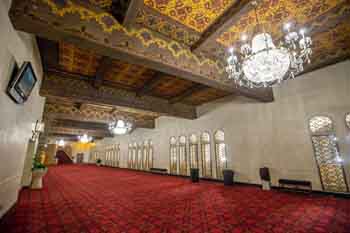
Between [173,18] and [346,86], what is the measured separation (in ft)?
18.1

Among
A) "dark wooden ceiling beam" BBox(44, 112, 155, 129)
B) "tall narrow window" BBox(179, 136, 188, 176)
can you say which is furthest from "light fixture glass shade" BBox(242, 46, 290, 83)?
"dark wooden ceiling beam" BBox(44, 112, 155, 129)

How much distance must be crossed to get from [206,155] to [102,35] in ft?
23.9

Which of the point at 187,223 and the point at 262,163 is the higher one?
the point at 262,163

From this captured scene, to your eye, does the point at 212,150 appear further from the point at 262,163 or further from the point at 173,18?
the point at 173,18

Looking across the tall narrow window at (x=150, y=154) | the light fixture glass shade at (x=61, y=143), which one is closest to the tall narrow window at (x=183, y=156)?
the tall narrow window at (x=150, y=154)

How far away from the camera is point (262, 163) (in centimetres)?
646

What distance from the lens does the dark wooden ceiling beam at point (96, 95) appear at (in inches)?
218

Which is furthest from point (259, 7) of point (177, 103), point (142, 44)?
point (177, 103)

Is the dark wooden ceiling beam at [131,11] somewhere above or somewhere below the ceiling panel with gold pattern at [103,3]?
below

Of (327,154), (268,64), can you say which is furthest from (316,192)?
(268,64)

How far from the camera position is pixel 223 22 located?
10.4ft

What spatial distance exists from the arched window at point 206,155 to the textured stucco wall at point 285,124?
53 centimetres

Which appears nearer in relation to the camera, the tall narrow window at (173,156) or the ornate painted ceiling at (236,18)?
the ornate painted ceiling at (236,18)

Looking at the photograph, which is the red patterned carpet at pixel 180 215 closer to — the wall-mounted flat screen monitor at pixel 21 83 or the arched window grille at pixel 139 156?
the wall-mounted flat screen monitor at pixel 21 83
